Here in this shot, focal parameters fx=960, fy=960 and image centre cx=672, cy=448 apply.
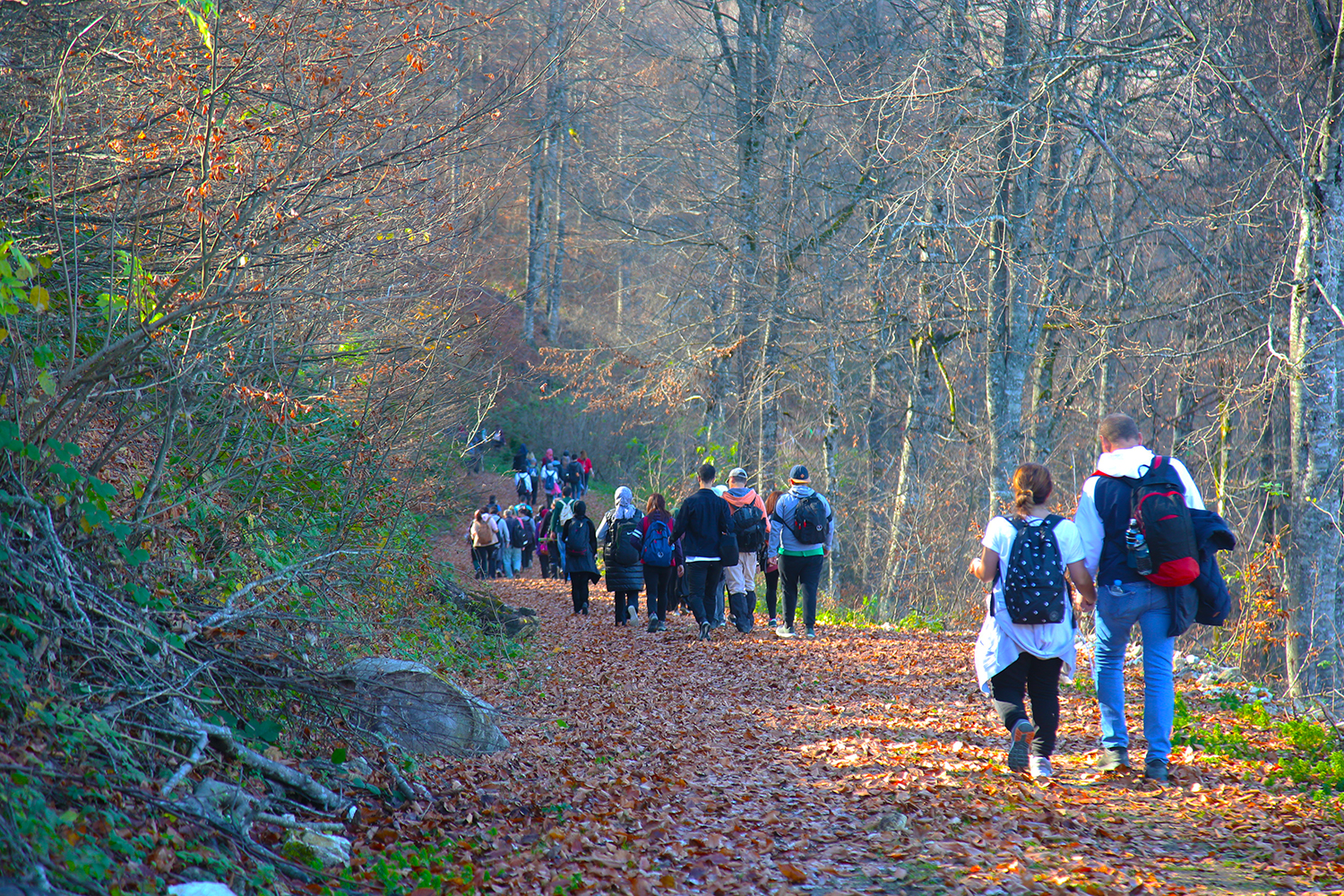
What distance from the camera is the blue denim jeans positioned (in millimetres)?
5566

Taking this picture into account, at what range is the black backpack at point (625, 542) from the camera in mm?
12750

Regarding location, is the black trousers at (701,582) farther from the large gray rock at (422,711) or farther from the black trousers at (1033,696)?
the black trousers at (1033,696)

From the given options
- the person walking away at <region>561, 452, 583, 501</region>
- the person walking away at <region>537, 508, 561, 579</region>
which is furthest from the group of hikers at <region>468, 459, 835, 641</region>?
the person walking away at <region>561, 452, 583, 501</region>

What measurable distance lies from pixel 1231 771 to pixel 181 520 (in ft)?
22.8

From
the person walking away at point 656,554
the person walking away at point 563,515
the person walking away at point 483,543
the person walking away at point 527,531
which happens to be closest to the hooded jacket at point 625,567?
the person walking away at point 656,554

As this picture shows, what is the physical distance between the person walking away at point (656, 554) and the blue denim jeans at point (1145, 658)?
22.9ft

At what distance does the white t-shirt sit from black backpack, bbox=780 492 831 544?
547cm

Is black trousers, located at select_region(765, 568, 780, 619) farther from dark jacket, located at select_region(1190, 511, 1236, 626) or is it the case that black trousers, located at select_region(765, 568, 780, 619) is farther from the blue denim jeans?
dark jacket, located at select_region(1190, 511, 1236, 626)

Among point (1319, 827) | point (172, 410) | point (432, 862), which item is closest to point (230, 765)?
point (432, 862)

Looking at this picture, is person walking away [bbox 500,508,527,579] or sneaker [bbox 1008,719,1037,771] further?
person walking away [bbox 500,508,527,579]

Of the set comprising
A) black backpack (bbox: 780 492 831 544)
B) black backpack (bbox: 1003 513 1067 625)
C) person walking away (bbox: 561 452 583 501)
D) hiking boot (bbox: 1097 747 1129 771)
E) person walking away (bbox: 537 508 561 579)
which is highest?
black backpack (bbox: 1003 513 1067 625)

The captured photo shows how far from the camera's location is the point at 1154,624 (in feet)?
18.2

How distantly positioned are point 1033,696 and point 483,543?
55.1 ft

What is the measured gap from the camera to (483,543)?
2130 centimetres
